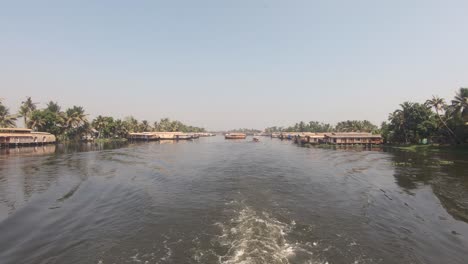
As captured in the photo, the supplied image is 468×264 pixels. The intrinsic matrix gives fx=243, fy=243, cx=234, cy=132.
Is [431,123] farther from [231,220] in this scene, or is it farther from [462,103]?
[231,220]

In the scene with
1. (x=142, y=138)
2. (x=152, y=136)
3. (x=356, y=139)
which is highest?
(x=152, y=136)

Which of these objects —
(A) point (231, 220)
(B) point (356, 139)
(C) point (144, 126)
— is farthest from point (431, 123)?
(C) point (144, 126)

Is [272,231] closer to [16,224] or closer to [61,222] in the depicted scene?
[61,222]

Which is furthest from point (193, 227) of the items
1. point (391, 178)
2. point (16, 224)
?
point (391, 178)

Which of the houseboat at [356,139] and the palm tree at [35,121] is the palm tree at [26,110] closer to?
the palm tree at [35,121]

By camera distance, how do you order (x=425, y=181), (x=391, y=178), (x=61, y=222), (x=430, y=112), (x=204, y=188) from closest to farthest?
(x=61, y=222), (x=204, y=188), (x=425, y=181), (x=391, y=178), (x=430, y=112)

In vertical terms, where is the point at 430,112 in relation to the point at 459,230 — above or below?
above

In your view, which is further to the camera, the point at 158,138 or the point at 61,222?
the point at 158,138
